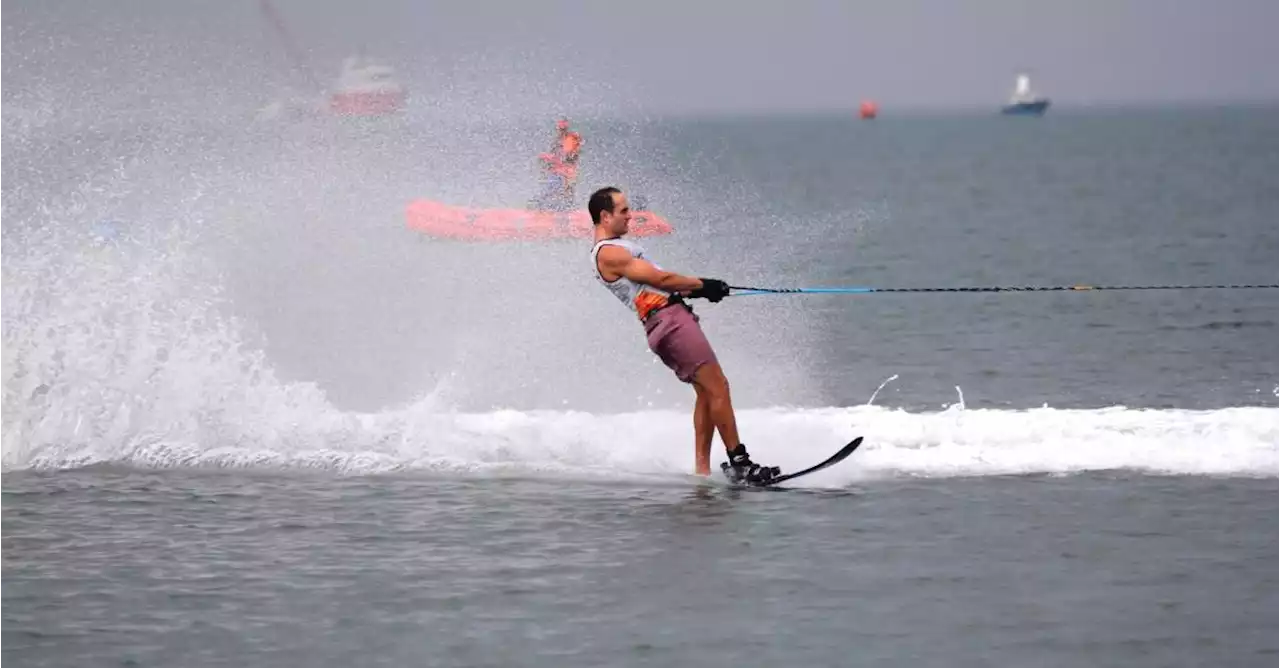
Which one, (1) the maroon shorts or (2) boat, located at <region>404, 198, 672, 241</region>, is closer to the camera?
(1) the maroon shorts

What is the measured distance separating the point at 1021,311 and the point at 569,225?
5697mm

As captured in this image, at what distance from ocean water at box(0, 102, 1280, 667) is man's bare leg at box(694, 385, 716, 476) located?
0.20 meters

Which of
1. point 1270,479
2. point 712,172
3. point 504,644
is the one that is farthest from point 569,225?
point 712,172

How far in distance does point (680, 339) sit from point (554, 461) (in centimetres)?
149

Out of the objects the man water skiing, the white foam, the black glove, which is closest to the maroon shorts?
the man water skiing

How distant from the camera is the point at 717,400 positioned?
1196 centimetres

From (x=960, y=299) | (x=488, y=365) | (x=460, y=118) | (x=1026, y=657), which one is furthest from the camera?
(x=960, y=299)

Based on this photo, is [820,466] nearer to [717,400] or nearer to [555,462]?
[717,400]

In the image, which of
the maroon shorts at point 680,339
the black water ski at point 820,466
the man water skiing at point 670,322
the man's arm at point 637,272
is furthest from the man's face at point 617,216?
the black water ski at point 820,466

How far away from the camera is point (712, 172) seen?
78.2m

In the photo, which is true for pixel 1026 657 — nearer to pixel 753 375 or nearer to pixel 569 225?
pixel 753 375

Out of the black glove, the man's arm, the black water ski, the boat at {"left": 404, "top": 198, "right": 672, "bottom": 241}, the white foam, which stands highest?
the boat at {"left": 404, "top": 198, "right": 672, "bottom": 241}

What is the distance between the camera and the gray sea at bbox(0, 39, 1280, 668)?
30.2 feet

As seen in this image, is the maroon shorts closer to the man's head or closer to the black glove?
the black glove
